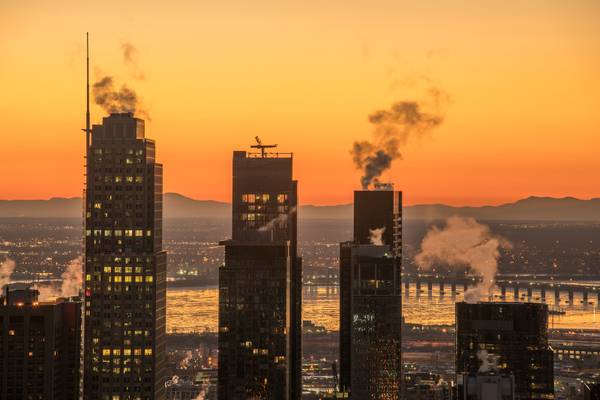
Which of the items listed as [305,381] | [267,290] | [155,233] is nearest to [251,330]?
[267,290]

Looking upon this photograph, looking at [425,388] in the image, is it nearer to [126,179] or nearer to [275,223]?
[275,223]

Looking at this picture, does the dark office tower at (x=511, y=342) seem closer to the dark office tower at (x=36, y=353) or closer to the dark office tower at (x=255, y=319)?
the dark office tower at (x=255, y=319)

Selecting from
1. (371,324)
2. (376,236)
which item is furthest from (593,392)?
(376,236)

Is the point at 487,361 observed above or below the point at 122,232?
below

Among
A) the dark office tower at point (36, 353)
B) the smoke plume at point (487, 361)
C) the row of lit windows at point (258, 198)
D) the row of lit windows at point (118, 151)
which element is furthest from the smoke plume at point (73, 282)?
the smoke plume at point (487, 361)

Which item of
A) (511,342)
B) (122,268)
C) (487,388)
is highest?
(122,268)

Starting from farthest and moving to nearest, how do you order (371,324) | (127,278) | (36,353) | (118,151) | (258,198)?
1. (371,324)
2. (258,198)
3. (36,353)
4. (118,151)
5. (127,278)
